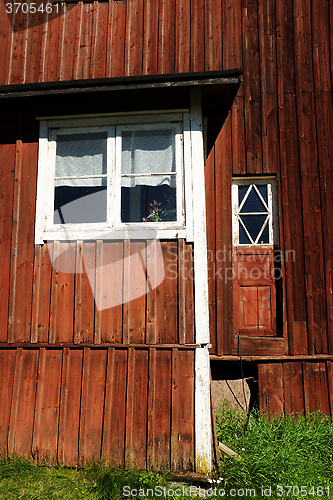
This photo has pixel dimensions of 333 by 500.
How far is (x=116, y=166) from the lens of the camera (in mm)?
4645

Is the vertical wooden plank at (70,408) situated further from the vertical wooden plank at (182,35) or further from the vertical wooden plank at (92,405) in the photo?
the vertical wooden plank at (182,35)

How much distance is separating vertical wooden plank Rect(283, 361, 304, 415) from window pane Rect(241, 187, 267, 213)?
242 centimetres

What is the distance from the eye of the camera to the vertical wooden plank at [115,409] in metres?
4.10

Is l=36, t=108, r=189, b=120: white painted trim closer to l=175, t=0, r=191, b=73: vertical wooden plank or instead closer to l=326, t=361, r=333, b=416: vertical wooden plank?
l=175, t=0, r=191, b=73: vertical wooden plank

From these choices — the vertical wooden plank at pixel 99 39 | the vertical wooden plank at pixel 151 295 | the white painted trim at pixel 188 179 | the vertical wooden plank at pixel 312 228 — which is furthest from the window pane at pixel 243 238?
the vertical wooden plank at pixel 99 39

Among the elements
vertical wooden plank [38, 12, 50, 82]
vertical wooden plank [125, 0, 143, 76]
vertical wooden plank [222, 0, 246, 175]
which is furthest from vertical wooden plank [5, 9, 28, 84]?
vertical wooden plank [222, 0, 246, 175]

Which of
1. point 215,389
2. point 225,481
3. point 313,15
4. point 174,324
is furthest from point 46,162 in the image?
point 313,15

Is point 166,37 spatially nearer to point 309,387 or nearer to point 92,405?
point 92,405

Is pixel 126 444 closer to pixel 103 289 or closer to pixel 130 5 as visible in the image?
pixel 103 289

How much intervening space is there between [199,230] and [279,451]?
9.19 feet

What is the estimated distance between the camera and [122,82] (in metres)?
4.48

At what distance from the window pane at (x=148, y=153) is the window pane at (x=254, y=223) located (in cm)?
168

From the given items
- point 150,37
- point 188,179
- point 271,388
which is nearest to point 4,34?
point 150,37

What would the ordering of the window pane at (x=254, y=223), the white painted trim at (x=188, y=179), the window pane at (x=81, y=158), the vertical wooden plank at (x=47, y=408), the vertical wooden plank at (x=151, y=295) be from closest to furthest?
the vertical wooden plank at (x=47, y=408) → the vertical wooden plank at (x=151, y=295) → the white painted trim at (x=188, y=179) → the window pane at (x=81, y=158) → the window pane at (x=254, y=223)
